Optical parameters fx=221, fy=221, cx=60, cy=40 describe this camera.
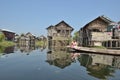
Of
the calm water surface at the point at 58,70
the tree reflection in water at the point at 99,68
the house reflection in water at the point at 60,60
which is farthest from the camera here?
the house reflection in water at the point at 60,60

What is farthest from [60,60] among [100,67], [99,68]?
[99,68]

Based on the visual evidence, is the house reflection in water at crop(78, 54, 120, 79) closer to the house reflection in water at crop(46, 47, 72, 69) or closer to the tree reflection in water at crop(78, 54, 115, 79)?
the tree reflection in water at crop(78, 54, 115, 79)

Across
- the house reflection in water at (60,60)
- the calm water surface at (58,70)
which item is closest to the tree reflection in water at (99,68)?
the calm water surface at (58,70)

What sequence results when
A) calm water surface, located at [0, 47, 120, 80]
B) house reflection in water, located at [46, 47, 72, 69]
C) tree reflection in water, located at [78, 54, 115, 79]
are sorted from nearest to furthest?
calm water surface, located at [0, 47, 120, 80]
tree reflection in water, located at [78, 54, 115, 79]
house reflection in water, located at [46, 47, 72, 69]

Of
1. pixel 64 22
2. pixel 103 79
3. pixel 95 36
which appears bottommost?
pixel 103 79

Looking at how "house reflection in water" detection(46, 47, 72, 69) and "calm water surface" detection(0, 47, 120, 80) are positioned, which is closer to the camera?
"calm water surface" detection(0, 47, 120, 80)

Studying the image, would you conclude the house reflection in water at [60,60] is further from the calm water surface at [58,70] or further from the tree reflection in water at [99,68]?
the tree reflection in water at [99,68]

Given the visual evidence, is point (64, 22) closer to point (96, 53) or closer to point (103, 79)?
point (96, 53)

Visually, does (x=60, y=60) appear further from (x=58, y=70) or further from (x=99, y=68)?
(x=58, y=70)

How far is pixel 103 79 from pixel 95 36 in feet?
107

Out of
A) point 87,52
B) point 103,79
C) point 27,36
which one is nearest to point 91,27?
point 87,52

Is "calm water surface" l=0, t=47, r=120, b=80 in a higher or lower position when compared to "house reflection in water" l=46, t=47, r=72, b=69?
lower

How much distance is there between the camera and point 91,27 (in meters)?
51.7

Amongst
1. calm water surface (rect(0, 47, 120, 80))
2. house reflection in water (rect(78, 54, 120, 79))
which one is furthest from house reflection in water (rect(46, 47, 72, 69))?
house reflection in water (rect(78, 54, 120, 79))
